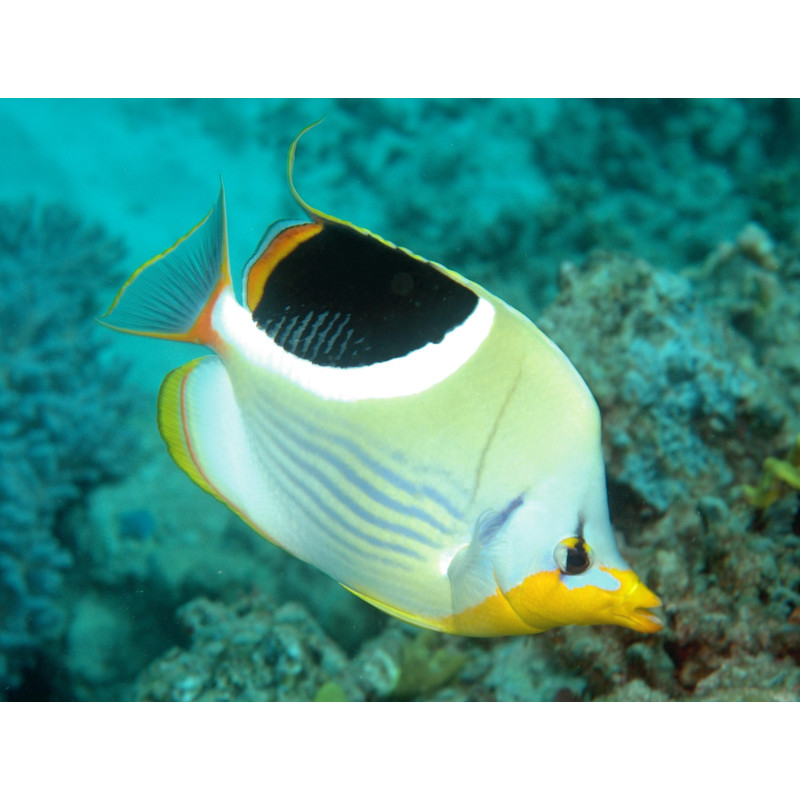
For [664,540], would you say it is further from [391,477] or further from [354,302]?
[354,302]

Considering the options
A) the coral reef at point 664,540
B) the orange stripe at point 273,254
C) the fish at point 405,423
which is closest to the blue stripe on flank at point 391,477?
the fish at point 405,423

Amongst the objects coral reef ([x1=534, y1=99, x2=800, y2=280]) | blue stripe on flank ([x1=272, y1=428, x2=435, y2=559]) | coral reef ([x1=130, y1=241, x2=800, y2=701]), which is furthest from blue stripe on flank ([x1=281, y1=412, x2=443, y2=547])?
coral reef ([x1=534, y1=99, x2=800, y2=280])

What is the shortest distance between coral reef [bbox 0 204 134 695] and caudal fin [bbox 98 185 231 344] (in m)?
2.26

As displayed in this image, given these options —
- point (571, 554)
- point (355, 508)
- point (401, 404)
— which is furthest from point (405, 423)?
point (571, 554)

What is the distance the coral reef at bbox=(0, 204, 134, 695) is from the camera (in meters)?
2.62

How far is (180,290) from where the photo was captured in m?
0.97

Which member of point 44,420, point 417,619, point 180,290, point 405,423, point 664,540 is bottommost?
point 44,420

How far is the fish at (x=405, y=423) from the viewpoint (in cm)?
83

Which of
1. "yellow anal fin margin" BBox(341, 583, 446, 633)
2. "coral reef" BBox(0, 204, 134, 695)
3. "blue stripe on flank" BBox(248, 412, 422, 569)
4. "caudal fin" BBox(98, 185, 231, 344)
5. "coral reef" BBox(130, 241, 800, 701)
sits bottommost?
"coral reef" BBox(0, 204, 134, 695)

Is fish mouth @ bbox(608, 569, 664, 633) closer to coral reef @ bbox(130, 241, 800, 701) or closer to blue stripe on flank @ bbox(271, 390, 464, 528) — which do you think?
blue stripe on flank @ bbox(271, 390, 464, 528)

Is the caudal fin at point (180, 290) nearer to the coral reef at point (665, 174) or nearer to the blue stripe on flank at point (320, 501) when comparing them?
the blue stripe on flank at point (320, 501)

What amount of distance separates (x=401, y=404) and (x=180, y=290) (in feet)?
1.43

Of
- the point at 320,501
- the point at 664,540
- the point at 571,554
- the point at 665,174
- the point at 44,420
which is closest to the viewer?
the point at 571,554
